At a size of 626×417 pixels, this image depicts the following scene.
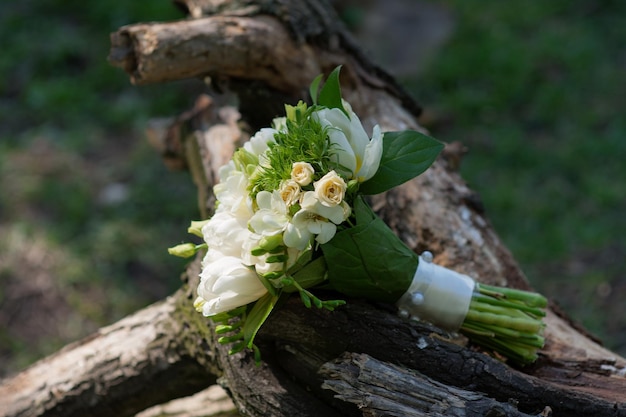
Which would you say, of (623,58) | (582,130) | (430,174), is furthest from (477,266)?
(623,58)

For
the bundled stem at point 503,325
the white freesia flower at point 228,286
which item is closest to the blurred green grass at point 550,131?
the bundled stem at point 503,325

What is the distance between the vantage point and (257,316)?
4.41 ft

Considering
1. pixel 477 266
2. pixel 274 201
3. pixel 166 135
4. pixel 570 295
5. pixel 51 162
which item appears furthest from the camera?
pixel 51 162

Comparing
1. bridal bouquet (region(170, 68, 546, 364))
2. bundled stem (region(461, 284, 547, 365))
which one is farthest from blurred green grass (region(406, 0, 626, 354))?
bridal bouquet (region(170, 68, 546, 364))

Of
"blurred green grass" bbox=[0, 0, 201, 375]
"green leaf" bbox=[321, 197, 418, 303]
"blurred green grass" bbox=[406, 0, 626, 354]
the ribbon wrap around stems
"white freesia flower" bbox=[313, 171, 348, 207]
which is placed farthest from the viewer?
"blurred green grass" bbox=[406, 0, 626, 354]

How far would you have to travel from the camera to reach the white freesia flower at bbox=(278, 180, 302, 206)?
49.6 inches

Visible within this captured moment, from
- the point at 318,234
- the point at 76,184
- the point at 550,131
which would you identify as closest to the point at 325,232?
the point at 318,234

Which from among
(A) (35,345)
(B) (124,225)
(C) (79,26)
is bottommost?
(A) (35,345)

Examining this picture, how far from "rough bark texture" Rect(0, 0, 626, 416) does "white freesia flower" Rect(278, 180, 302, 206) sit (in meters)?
0.27

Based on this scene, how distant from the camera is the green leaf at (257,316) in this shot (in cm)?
131

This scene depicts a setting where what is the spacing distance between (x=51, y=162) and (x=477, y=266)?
7.55 feet

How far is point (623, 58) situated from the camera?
402cm

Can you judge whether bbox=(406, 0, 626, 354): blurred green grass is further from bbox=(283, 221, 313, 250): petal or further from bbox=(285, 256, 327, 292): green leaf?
bbox=(283, 221, 313, 250): petal

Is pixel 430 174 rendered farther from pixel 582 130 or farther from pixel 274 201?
pixel 582 130
